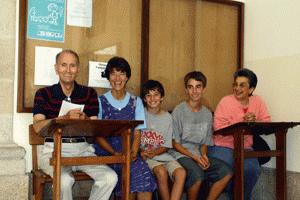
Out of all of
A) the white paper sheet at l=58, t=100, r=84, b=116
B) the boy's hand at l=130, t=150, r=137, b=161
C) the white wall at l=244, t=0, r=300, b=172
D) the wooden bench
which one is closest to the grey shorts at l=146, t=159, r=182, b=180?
the boy's hand at l=130, t=150, r=137, b=161

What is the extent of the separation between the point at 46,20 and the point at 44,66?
412 millimetres

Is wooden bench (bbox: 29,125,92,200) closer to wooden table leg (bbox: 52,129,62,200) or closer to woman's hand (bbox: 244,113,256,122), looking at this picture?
wooden table leg (bbox: 52,129,62,200)

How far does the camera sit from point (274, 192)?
4.38 meters

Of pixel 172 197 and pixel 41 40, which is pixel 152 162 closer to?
pixel 172 197

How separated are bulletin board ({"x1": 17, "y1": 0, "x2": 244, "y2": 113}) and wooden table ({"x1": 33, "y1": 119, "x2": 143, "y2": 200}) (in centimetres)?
94

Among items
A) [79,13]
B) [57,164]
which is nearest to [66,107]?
[57,164]

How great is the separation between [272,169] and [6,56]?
2811mm

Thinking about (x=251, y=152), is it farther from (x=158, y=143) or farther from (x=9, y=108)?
(x=9, y=108)

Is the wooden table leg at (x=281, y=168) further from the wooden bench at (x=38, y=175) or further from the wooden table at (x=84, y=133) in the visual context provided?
the wooden bench at (x=38, y=175)

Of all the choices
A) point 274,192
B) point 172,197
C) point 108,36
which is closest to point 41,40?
point 108,36

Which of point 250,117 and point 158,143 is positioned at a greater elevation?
point 250,117

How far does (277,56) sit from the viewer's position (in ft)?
14.7

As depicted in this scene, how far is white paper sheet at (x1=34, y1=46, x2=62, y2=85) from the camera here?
3773 millimetres

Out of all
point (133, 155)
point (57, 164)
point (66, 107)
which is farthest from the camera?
point (133, 155)
